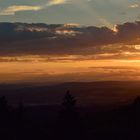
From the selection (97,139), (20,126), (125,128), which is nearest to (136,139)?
(97,139)

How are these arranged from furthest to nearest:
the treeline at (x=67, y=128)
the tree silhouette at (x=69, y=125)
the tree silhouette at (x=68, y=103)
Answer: the tree silhouette at (x=68, y=103) → the treeline at (x=67, y=128) → the tree silhouette at (x=69, y=125)

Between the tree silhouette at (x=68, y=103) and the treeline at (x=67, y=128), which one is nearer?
the treeline at (x=67, y=128)

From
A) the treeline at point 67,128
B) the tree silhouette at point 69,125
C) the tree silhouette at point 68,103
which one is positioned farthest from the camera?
the tree silhouette at point 68,103

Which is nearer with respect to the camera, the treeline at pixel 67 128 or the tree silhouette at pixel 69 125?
the tree silhouette at pixel 69 125

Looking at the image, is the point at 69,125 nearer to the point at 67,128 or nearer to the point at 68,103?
the point at 67,128

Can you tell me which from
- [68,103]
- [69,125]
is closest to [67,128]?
[69,125]

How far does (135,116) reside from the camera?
111250 mm

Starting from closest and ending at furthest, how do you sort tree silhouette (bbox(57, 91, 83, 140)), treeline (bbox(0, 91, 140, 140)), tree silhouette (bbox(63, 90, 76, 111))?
tree silhouette (bbox(57, 91, 83, 140)) → treeline (bbox(0, 91, 140, 140)) → tree silhouette (bbox(63, 90, 76, 111))

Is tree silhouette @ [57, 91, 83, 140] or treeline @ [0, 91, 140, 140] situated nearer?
tree silhouette @ [57, 91, 83, 140]

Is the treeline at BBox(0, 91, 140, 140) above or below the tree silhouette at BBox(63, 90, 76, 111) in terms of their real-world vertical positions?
below

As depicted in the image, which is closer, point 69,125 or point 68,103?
point 69,125

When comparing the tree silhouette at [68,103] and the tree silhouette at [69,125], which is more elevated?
the tree silhouette at [68,103]

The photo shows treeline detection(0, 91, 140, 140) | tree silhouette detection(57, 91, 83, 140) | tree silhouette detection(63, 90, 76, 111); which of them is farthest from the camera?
tree silhouette detection(63, 90, 76, 111)

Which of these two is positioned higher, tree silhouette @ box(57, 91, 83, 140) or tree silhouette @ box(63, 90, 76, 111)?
tree silhouette @ box(63, 90, 76, 111)
